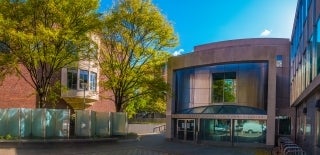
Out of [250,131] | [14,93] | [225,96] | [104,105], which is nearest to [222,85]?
[225,96]

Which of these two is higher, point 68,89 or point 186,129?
point 68,89

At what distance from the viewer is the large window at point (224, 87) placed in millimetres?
33594

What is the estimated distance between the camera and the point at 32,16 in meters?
26.2

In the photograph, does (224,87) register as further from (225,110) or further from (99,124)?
(99,124)

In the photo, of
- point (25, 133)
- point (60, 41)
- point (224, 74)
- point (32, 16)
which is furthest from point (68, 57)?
point (224, 74)

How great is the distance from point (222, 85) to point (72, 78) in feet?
47.5

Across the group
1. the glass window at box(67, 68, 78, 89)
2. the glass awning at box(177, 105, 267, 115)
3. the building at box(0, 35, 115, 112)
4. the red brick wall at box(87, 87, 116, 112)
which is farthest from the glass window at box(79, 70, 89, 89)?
the glass awning at box(177, 105, 267, 115)

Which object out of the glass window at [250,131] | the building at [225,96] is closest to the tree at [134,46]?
the building at [225,96]

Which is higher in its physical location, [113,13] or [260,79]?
[113,13]

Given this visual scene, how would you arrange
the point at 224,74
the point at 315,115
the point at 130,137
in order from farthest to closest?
1. the point at 224,74
2. the point at 130,137
3. the point at 315,115

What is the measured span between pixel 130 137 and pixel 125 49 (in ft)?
21.9

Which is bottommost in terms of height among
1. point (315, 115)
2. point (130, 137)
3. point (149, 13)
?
point (130, 137)

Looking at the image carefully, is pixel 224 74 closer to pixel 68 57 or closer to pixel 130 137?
pixel 130 137

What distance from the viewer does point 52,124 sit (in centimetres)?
2600
